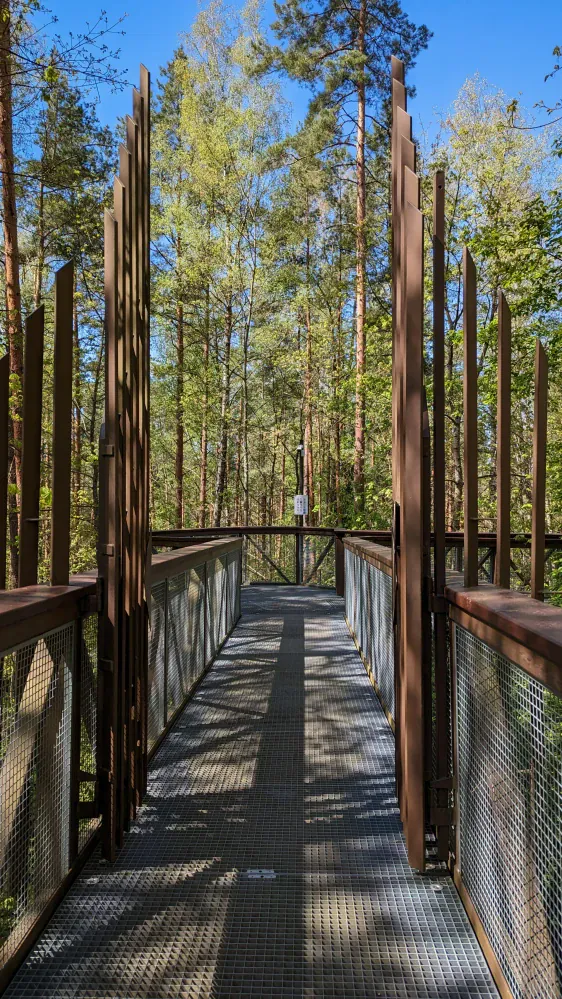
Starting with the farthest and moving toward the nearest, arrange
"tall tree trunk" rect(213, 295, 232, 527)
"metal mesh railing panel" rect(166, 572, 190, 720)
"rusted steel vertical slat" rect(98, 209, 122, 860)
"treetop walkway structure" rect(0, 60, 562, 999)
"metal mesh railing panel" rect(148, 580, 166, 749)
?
"tall tree trunk" rect(213, 295, 232, 527), "metal mesh railing panel" rect(166, 572, 190, 720), "metal mesh railing panel" rect(148, 580, 166, 749), "rusted steel vertical slat" rect(98, 209, 122, 860), "treetop walkway structure" rect(0, 60, 562, 999)

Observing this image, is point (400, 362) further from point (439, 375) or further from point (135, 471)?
point (135, 471)

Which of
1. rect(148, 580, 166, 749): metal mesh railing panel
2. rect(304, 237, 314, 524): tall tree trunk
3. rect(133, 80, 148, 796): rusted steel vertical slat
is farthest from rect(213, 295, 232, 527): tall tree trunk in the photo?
rect(133, 80, 148, 796): rusted steel vertical slat

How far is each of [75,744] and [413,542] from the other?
1382 millimetres

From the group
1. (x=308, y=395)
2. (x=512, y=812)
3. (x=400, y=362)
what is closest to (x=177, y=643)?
(x=400, y=362)

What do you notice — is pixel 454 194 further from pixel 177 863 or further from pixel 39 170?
pixel 177 863

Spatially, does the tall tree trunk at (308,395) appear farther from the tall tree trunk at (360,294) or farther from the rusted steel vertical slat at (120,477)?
the rusted steel vertical slat at (120,477)

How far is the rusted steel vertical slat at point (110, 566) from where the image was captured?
2.53 metres

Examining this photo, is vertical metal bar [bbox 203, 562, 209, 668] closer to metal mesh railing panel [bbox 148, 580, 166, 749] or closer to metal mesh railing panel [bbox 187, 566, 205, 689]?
metal mesh railing panel [bbox 187, 566, 205, 689]

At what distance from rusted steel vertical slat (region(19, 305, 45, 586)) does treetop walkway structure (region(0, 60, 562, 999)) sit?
0.03 feet

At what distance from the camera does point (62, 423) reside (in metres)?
2.43

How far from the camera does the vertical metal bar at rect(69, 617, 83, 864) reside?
2.37 m

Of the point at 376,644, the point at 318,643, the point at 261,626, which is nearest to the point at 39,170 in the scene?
the point at 261,626

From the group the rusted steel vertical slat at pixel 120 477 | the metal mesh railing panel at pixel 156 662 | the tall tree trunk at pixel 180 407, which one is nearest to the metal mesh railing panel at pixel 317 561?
the metal mesh railing panel at pixel 156 662

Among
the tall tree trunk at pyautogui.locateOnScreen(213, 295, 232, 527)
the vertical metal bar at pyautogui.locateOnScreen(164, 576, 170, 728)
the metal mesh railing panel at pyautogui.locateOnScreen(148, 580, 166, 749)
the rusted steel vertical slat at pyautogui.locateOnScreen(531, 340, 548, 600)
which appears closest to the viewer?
the rusted steel vertical slat at pyautogui.locateOnScreen(531, 340, 548, 600)
